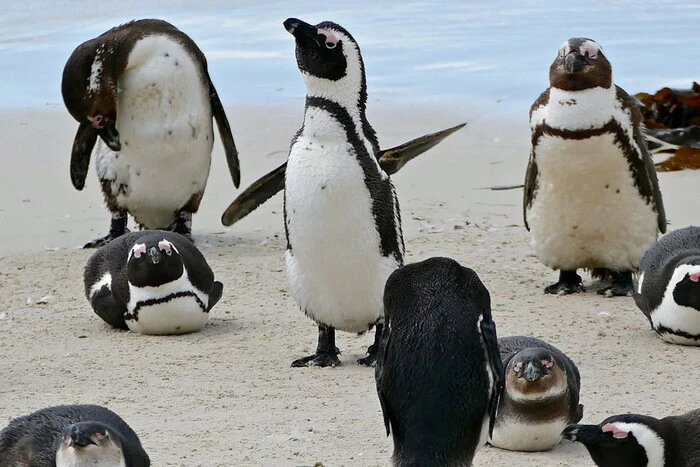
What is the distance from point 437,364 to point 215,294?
9.48 ft

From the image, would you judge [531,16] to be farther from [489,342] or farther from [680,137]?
[489,342]

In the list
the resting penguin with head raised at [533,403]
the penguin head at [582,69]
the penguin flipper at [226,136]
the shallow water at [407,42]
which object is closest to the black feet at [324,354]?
the resting penguin with head raised at [533,403]

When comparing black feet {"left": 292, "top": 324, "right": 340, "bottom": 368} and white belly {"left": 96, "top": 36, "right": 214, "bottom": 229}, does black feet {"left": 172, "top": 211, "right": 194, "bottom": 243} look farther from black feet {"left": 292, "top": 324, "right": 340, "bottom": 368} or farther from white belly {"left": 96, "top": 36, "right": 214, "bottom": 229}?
black feet {"left": 292, "top": 324, "right": 340, "bottom": 368}

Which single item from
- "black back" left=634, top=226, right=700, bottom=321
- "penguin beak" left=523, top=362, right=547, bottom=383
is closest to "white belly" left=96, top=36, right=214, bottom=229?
"black back" left=634, top=226, right=700, bottom=321

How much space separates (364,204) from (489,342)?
74.1 inches

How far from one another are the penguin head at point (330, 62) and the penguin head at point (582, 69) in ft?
4.62

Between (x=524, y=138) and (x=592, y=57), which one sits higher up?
(x=592, y=57)

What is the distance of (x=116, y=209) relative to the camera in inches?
306

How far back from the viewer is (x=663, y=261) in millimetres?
5473

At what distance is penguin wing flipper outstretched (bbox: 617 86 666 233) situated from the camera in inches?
247

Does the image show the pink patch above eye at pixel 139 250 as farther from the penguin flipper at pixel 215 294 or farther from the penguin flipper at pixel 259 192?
the penguin flipper at pixel 259 192

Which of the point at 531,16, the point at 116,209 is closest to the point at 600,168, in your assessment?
the point at 116,209

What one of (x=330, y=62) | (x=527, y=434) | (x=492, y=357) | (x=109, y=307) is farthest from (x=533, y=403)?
(x=109, y=307)

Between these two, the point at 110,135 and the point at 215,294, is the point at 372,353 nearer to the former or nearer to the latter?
the point at 215,294
